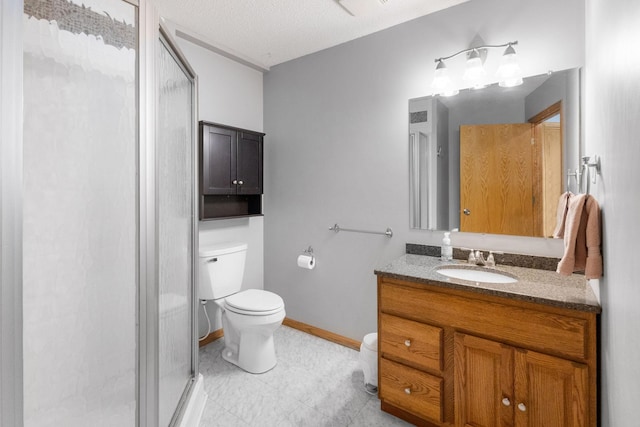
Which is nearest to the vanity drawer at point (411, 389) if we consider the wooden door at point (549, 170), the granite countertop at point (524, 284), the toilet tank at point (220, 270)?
the granite countertop at point (524, 284)

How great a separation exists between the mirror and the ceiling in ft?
1.99

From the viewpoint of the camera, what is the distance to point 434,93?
1.99 meters

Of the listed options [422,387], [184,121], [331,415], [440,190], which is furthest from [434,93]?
[331,415]

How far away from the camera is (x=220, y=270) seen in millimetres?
2283

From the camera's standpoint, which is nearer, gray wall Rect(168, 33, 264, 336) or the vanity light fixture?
the vanity light fixture

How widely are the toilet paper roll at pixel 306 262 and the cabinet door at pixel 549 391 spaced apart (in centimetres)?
156

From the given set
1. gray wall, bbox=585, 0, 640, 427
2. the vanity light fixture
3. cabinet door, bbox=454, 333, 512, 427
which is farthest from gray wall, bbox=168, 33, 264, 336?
gray wall, bbox=585, 0, 640, 427

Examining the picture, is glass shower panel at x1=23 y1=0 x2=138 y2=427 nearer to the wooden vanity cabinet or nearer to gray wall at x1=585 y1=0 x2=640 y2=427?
the wooden vanity cabinet

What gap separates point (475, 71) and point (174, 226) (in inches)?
74.1

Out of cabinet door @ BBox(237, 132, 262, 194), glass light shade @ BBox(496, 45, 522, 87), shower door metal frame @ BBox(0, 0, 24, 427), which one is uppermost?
glass light shade @ BBox(496, 45, 522, 87)

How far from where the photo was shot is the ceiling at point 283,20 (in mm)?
1939

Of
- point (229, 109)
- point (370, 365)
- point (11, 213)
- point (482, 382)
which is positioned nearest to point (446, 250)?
point (482, 382)

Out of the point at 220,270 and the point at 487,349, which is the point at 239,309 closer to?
the point at 220,270

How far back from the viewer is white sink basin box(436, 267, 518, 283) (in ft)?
5.56
